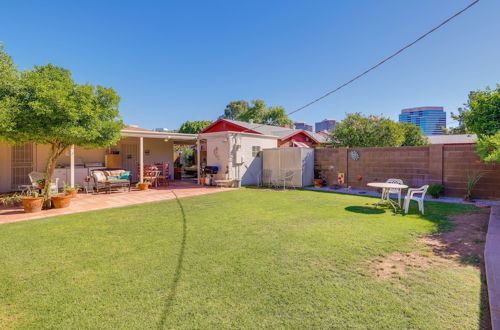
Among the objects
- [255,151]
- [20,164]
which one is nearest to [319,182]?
[255,151]

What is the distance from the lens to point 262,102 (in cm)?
4375

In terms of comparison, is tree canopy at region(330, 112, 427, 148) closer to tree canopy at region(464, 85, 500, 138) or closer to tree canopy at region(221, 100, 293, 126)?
tree canopy at region(464, 85, 500, 138)

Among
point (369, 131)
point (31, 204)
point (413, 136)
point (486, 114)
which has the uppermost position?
point (413, 136)

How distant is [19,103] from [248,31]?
42.3ft

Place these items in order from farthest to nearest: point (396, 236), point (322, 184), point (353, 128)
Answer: point (353, 128) → point (322, 184) → point (396, 236)

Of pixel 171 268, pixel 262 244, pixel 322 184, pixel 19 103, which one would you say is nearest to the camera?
pixel 171 268

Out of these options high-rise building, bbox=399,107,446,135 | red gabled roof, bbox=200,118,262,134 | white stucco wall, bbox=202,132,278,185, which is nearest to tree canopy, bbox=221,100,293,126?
→ red gabled roof, bbox=200,118,262,134

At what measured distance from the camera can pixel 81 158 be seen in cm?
1353

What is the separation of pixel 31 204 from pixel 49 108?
3.16 meters

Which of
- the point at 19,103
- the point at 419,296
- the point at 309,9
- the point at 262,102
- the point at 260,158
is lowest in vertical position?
the point at 419,296

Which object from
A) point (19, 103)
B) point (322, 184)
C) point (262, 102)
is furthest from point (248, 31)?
point (262, 102)

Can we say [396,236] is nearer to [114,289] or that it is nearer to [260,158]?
[114,289]

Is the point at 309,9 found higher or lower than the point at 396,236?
higher

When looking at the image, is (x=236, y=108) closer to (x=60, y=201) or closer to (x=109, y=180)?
(x=109, y=180)
